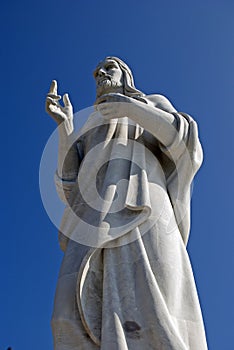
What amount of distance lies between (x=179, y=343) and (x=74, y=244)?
185 cm

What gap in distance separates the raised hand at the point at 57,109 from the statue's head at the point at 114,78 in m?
0.66

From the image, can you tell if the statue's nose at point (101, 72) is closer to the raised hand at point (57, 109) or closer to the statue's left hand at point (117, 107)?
the raised hand at point (57, 109)

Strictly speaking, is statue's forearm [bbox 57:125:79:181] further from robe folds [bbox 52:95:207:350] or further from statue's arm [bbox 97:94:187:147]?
statue's arm [bbox 97:94:187:147]

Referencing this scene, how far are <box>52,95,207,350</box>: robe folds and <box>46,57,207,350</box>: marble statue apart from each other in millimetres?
12

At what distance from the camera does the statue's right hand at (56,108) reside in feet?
27.3

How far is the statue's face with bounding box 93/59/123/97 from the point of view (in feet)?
29.1

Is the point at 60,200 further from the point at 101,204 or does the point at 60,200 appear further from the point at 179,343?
the point at 179,343

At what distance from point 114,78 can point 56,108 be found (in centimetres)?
111

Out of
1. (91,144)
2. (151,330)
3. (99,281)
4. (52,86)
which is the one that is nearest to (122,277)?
(99,281)

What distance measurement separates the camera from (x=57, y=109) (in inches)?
331

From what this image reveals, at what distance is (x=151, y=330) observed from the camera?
6.12 meters

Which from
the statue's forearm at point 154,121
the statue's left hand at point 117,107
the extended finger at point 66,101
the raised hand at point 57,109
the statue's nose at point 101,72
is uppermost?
the statue's nose at point 101,72

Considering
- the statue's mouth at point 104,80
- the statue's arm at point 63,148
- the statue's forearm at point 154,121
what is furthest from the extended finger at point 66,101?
the statue's forearm at point 154,121

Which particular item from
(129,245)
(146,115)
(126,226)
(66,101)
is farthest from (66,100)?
(129,245)
